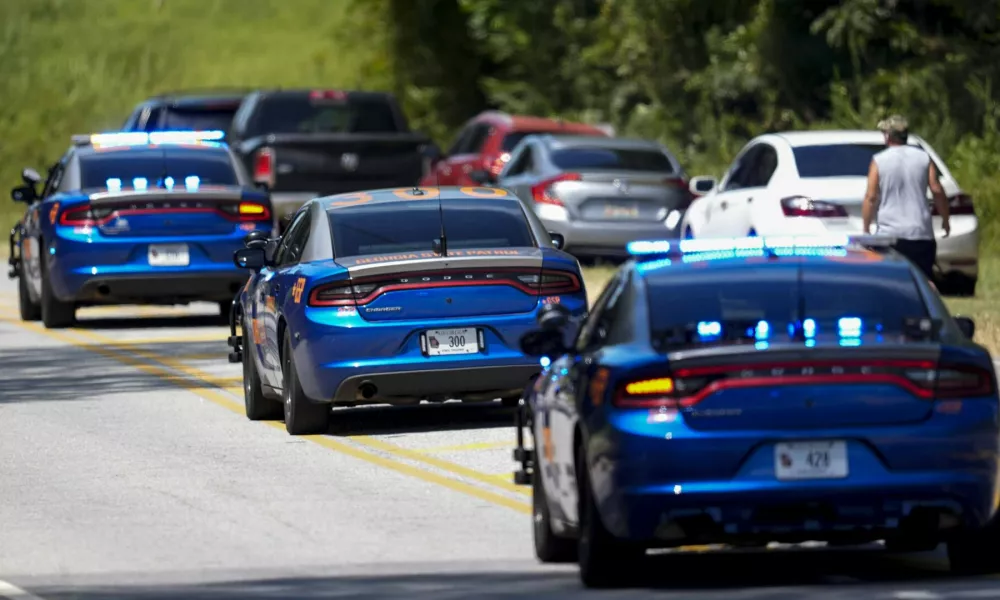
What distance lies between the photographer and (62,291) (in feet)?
77.8

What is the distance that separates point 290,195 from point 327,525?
19.3 metres

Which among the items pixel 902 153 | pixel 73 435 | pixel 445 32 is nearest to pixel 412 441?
pixel 73 435

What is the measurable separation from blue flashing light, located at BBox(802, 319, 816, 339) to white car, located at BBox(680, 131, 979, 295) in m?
13.2

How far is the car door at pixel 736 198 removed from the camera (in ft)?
78.7

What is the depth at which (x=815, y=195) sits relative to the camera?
75.4ft

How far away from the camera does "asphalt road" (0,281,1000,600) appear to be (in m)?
9.88

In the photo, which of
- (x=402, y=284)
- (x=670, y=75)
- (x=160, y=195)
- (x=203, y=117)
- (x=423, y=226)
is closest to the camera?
(x=402, y=284)

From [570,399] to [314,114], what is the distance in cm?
2385

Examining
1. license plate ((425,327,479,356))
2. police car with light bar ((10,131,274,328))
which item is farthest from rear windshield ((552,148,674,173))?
license plate ((425,327,479,356))

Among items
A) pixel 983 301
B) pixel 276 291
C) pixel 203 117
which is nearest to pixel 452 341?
pixel 276 291

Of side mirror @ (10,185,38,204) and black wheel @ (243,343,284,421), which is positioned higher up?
black wheel @ (243,343,284,421)

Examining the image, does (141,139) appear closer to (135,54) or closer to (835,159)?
(835,159)

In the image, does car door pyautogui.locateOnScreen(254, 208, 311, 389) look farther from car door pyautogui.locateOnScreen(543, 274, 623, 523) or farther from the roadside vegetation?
the roadside vegetation

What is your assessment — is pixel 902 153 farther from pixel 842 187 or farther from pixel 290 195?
pixel 290 195
